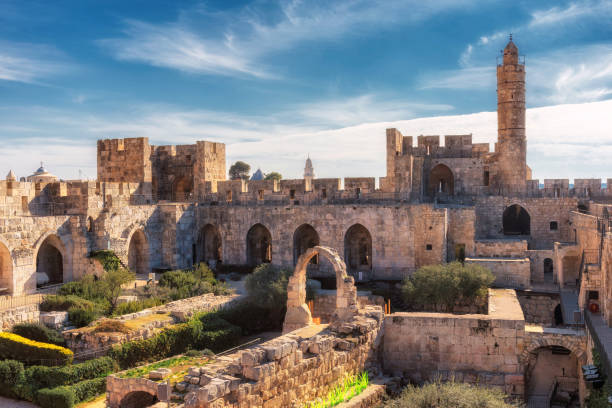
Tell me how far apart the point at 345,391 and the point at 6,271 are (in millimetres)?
11902

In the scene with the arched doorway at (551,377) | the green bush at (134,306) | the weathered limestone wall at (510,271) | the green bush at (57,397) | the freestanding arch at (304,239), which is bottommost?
the arched doorway at (551,377)

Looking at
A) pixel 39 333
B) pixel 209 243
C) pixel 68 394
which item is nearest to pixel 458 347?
pixel 68 394

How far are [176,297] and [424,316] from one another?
9.63 m

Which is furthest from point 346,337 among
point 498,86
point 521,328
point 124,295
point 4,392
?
point 498,86

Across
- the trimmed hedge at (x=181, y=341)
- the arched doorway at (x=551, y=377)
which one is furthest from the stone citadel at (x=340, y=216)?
the trimmed hedge at (x=181, y=341)

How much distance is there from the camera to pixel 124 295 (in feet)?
61.0

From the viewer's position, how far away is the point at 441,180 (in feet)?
89.5

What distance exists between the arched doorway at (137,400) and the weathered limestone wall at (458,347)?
525 cm

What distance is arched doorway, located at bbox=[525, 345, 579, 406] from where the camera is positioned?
1357 centimetres

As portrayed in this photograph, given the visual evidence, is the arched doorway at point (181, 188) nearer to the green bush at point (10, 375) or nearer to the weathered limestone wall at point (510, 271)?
the weathered limestone wall at point (510, 271)

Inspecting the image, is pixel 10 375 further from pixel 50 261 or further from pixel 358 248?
pixel 358 248

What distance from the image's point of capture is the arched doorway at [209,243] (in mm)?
25938

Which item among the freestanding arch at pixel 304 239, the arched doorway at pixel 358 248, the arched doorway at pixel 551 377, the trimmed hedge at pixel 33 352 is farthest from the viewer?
the arched doorway at pixel 358 248

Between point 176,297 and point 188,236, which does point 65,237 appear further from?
point 188,236
